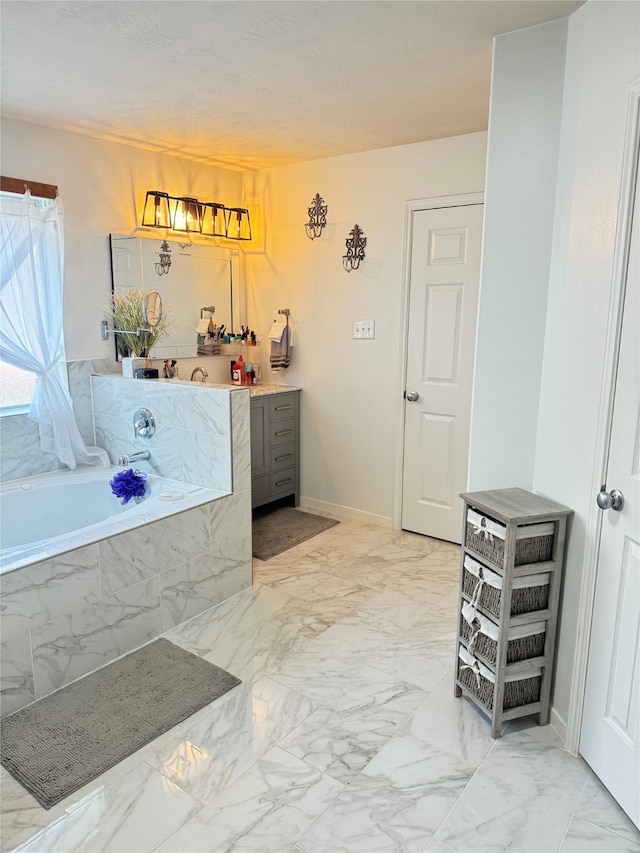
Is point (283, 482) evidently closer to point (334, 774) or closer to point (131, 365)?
point (131, 365)

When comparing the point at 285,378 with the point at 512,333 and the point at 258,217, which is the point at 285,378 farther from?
the point at 512,333

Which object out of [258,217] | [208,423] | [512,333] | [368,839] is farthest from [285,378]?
[368,839]

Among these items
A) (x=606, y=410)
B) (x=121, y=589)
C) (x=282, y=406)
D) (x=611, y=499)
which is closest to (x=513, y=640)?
(x=611, y=499)

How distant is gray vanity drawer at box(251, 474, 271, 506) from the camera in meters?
3.96

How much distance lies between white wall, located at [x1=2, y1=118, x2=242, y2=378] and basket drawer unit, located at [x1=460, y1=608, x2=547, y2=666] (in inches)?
105

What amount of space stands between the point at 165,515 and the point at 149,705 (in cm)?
79

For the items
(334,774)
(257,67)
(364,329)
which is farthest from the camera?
(364,329)

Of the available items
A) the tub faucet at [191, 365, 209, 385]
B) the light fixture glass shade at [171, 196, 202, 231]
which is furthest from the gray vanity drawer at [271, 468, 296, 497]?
the light fixture glass shade at [171, 196, 202, 231]

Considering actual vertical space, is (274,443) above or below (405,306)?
below

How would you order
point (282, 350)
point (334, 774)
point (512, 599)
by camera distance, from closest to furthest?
point (334, 774)
point (512, 599)
point (282, 350)

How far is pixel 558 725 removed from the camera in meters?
2.03

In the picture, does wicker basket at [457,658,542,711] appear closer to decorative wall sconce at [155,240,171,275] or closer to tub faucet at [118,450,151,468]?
tub faucet at [118,450,151,468]

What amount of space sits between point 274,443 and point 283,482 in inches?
12.8

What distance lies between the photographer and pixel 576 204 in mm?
1881
